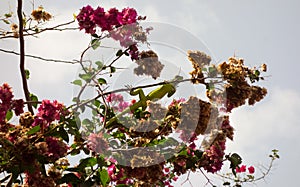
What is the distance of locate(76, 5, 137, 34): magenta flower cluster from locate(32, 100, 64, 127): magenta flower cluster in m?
0.76

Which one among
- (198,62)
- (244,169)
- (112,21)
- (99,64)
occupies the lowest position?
(198,62)

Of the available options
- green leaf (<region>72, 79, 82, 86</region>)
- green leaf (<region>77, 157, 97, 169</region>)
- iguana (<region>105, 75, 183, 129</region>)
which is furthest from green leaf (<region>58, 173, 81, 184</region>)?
green leaf (<region>72, 79, 82, 86</region>)

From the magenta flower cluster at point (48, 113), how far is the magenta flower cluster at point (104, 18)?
2.48ft

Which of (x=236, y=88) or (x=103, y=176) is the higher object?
(x=236, y=88)

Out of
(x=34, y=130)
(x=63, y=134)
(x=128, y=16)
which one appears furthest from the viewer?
(x=128, y=16)

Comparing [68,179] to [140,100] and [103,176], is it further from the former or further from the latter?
[140,100]

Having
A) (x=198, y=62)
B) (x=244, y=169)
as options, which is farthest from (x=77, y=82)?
(x=244, y=169)

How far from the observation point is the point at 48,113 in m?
1.86

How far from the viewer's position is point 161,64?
2.21 metres

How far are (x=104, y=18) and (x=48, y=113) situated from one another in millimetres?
862

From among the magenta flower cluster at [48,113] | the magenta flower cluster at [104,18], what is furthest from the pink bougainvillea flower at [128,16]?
the magenta flower cluster at [48,113]

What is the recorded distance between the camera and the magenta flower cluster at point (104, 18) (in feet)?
8.13

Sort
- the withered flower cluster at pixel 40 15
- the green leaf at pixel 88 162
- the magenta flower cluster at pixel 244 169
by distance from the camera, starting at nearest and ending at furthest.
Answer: the green leaf at pixel 88 162 < the withered flower cluster at pixel 40 15 < the magenta flower cluster at pixel 244 169

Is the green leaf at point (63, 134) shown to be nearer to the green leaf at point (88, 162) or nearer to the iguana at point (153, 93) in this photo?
the green leaf at point (88, 162)
